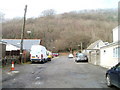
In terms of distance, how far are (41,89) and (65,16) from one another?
304ft

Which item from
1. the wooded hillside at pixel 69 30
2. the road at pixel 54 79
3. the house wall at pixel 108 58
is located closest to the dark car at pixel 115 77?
the road at pixel 54 79

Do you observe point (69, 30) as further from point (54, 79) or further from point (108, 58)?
point (54, 79)

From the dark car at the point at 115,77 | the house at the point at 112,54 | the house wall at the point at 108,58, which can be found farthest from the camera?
the house wall at the point at 108,58

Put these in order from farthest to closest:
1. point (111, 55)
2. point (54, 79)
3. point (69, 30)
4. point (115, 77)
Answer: point (69, 30), point (111, 55), point (54, 79), point (115, 77)

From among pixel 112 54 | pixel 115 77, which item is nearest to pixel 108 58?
pixel 112 54

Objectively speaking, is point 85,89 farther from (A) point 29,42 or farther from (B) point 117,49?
(A) point 29,42

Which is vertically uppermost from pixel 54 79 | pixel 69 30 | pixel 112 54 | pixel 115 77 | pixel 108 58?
pixel 69 30

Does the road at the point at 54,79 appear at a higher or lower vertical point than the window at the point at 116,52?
lower

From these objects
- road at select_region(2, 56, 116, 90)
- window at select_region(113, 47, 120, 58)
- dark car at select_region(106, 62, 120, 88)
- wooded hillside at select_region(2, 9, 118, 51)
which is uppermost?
wooded hillside at select_region(2, 9, 118, 51)

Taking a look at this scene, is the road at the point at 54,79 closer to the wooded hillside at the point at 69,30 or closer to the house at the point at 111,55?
the house at the point at 111,55

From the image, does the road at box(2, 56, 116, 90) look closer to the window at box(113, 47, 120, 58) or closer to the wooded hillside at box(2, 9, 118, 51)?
the window at box(113, 47, 120, 58)

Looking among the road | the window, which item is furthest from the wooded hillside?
the road

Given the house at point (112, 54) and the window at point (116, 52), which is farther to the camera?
the house at point (112, 54)

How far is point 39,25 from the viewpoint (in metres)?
78.6
